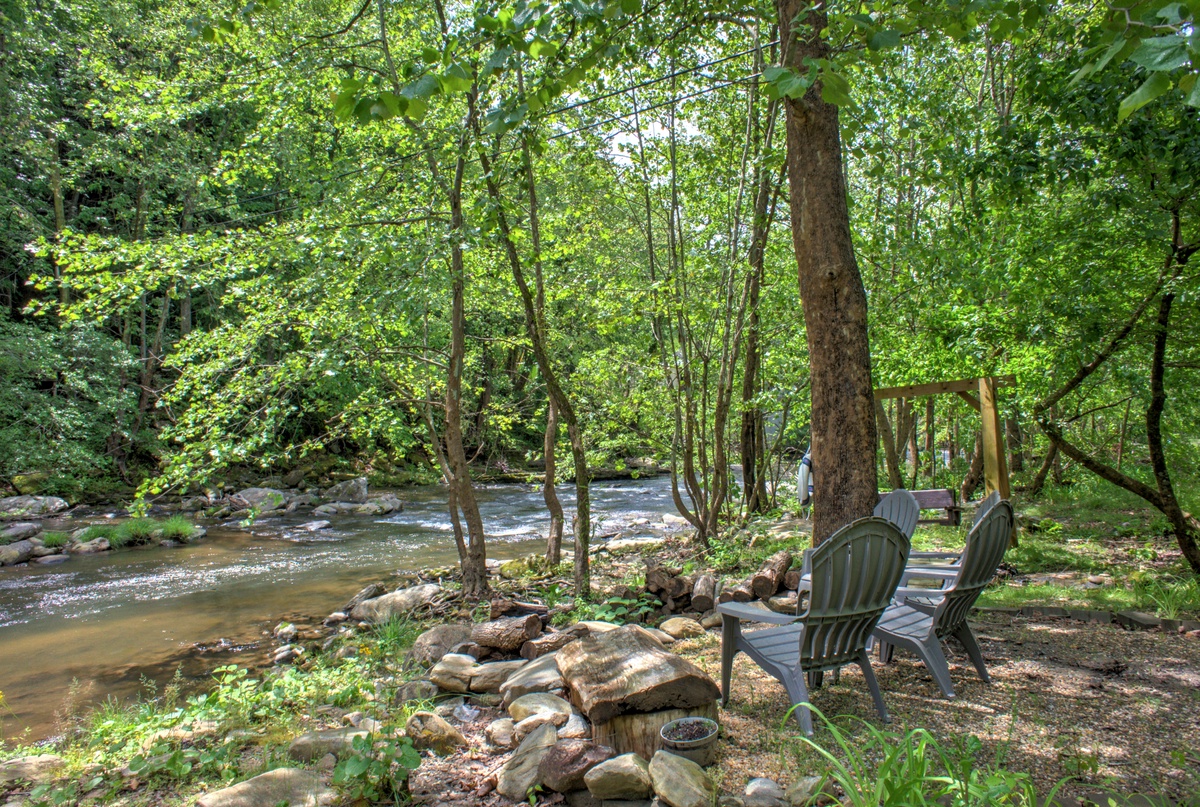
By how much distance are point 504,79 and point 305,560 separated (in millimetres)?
7195

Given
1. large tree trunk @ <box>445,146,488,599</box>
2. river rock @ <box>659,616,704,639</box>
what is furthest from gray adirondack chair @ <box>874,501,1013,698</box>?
large tree trunk @ <box>445,146,488,599</box>

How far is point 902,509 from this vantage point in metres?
4.55

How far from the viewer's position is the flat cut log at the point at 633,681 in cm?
258

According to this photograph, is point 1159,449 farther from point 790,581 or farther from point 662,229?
point 662,229

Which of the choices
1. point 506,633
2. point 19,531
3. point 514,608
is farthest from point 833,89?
point 19,531

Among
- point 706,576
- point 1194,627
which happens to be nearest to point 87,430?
point 706,576

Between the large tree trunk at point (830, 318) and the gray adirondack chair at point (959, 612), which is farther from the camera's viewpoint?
the large tree trunk at point (830, 318)

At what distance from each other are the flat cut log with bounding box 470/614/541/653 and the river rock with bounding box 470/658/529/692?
46 cm

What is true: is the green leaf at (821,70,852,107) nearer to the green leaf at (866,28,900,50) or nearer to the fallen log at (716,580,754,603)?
the green leaf at (866,28,900,50)

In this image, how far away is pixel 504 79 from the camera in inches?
218

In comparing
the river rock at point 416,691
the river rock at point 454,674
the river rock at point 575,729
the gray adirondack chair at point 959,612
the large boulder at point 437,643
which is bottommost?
the large boulder at point 437,643

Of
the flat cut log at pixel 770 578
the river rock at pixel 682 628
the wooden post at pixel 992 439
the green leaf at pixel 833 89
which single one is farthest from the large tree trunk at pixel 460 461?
the wooden post at pixel 992 439

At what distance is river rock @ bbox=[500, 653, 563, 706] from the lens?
11.0ft

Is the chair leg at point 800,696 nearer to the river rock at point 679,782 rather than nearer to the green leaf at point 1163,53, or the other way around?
the river rock at point 679,782
